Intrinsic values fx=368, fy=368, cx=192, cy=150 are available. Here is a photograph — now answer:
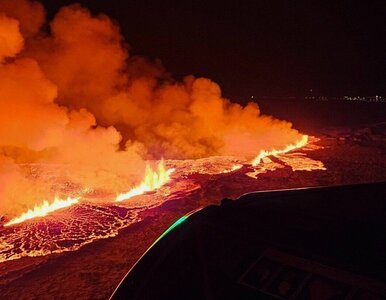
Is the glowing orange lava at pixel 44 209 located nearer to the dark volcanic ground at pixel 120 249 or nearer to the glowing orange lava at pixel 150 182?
the glowing orange lava at pixel 150 182

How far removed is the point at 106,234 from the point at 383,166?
327 inches

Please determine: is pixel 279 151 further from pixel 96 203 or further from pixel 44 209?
pixel 44 209

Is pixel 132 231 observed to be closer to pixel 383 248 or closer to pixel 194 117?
pixel 383 248

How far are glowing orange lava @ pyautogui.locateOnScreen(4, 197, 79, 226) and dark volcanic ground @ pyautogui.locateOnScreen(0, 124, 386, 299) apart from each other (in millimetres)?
1584

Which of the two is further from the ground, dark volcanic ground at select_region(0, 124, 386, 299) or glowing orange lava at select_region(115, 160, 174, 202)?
glowing orange lava at select_region(115, 160, 174, 202)

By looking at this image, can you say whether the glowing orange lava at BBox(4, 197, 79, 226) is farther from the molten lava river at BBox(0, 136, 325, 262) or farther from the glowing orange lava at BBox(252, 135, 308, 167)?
the glowing orange lava at BBox(252, 135, 308, 167)

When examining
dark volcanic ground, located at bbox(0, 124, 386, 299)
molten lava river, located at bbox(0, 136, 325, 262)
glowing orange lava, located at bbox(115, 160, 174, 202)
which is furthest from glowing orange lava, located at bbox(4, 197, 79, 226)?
dark volcanic ground, located at bbox(0, 124, 386, 299)

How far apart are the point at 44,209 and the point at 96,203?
0.94 meters

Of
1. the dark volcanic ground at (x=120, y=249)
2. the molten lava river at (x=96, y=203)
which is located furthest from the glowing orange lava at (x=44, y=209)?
the dark volcanic ground at (x=120, y=249)

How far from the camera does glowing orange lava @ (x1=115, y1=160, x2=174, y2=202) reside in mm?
7812

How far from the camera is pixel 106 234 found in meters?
5.59

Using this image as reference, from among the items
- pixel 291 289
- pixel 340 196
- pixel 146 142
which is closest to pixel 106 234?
pixel 340 196

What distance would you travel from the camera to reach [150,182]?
341 inches

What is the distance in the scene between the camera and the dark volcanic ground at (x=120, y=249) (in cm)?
409
